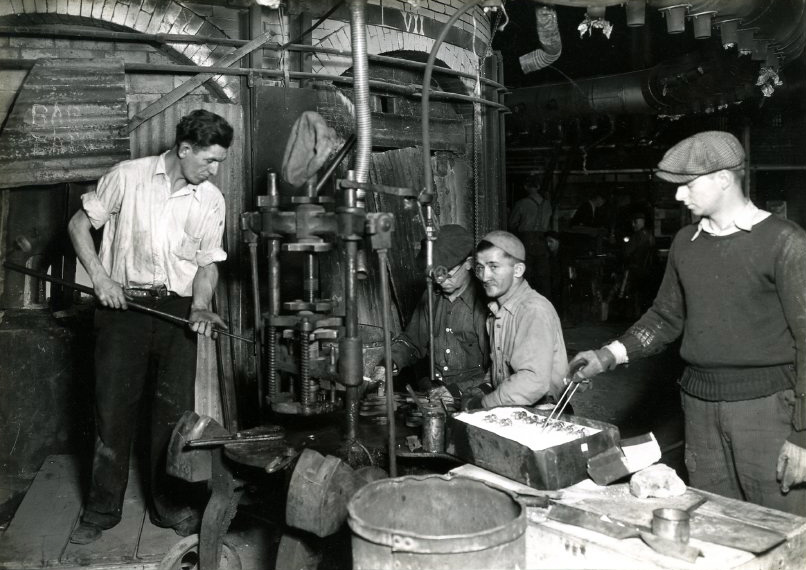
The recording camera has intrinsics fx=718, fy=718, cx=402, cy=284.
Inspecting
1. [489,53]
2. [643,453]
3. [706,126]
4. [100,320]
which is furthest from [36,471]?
[706,126]

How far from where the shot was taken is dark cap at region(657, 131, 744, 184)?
8.94ft

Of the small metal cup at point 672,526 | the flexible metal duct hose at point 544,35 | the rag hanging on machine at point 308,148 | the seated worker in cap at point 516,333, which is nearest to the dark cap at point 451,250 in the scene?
the seated worker in cap at point 516,333

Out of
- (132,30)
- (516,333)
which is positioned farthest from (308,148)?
(132,30)

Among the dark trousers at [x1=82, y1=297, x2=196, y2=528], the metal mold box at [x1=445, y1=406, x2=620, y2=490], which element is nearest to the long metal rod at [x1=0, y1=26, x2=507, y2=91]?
the dark trousers at [x1=82, y1=297, x2=196, y2=528]

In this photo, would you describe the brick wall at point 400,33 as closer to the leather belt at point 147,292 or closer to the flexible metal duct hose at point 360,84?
the leather belt at point 147,292

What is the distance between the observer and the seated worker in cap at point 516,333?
337 centimetres

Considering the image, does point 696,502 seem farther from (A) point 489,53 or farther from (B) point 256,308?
(A) point 489,53

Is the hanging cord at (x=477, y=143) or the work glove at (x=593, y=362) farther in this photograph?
the hanging cord at (x=477, y=143)

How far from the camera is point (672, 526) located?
6.57ft

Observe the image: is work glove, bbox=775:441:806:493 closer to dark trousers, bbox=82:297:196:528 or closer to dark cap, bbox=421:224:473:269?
dark cap, bbox=421:224:473:269

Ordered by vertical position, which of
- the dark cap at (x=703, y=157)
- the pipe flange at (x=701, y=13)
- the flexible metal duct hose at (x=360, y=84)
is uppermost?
the pipe flange at (x=701, y=13)

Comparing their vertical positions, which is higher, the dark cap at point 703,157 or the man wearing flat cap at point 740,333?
the dark cap at point 703,157

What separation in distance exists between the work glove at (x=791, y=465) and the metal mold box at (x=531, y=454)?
0.64 m

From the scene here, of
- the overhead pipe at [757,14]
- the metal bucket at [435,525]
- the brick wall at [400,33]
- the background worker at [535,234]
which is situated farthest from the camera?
the background worker at [535,234]
